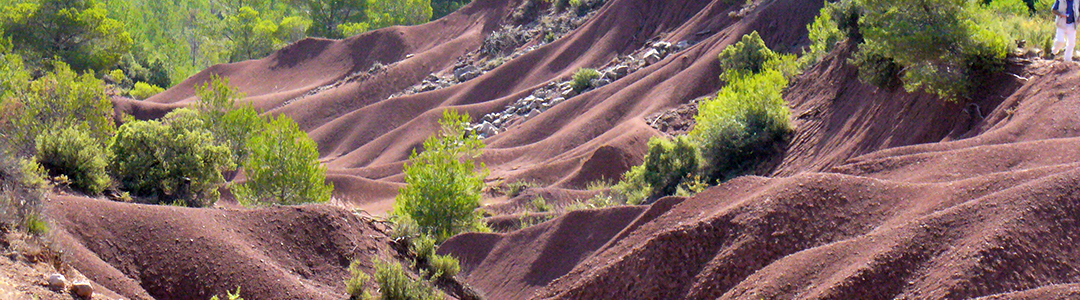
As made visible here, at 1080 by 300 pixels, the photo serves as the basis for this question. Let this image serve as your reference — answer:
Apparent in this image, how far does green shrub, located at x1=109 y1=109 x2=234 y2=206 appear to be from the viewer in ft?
62.0

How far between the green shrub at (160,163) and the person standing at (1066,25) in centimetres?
1638

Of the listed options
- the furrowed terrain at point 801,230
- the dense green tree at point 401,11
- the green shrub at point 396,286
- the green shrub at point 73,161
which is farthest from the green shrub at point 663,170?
the dense green tree at point 401,11

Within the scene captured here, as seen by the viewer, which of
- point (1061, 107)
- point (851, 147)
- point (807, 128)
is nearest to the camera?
point (1061, 107)

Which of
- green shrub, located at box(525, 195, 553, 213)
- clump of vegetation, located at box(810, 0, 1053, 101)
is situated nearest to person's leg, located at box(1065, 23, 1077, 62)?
clump of vegetation, located at box(810, 0, 1053, 101)

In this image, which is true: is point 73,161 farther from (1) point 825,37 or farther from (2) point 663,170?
(1) point 825,37

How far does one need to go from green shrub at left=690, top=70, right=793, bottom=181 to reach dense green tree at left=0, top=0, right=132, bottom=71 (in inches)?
1287

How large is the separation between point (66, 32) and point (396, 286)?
3773cm

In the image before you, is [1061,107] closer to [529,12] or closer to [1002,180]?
[1002,180]

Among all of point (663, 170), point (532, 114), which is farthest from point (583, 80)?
point (663, 170)

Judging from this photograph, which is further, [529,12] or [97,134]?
[529,12]

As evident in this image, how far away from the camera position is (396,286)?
40.9 ft

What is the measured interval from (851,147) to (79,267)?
45.2 feet

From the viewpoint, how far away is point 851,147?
59.1 ft

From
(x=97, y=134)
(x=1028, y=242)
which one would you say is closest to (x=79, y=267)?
(x=1028, y=242)
